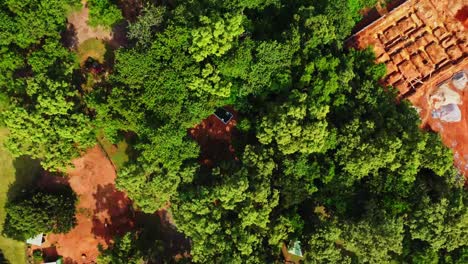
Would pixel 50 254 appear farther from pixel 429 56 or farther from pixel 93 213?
pixel 429 56

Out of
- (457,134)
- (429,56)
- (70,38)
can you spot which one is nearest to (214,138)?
(70,38)

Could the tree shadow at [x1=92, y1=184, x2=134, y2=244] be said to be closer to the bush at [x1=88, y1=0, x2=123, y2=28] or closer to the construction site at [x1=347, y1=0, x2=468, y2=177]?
the bush at [x1=88, y1=0, x2=123, y2=28]

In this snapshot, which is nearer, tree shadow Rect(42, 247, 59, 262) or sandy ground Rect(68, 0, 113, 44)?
sandy ground Rect(68, 0, 113, 44)

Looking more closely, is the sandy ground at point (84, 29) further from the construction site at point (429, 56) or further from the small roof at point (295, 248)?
the small roof at point (295, 248)

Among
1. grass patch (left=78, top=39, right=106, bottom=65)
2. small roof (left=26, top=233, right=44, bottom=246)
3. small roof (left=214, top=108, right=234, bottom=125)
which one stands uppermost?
grass patch (left=78, top=39, right=106, bottom=65)

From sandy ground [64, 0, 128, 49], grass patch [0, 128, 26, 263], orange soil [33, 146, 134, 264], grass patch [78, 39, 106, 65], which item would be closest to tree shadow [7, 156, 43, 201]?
grass patch [0, 128, 26, 263]

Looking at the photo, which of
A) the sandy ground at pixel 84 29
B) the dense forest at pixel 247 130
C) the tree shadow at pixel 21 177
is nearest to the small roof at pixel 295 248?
the dense forest at pixel 247 130
